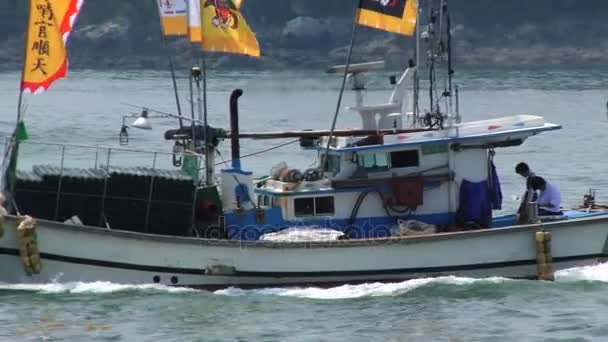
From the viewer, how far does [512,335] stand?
76.0ft

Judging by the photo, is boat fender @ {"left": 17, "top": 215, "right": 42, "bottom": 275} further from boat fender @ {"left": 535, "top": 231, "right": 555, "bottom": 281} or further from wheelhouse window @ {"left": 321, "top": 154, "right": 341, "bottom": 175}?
boat fender @ {"left": 535, "top": 231, "right": 555, "bottom": 281}

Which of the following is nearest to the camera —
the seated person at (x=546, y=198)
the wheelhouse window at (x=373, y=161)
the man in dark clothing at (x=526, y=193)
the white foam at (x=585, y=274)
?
the wheelhouse window at (x=373, y=161)

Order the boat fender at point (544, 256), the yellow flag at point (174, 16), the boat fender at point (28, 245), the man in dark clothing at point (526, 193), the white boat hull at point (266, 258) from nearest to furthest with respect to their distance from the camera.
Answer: the boat fender at point (28, 245) < the white boat hull at point (266, 258) < the boat fender at point (544, 256) < the yellow flag at point (174, 16) < the man in dark clothing at point (526, 193)

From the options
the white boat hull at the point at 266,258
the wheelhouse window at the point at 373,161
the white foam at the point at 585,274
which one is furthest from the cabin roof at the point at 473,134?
the white foam at the point at 585,274

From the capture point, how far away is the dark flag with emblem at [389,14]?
25.4 metres

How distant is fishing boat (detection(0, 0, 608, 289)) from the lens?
24.7 m

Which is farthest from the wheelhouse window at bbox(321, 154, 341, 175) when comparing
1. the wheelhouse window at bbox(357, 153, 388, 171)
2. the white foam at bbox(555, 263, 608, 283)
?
the white foam at bbox(555, 263, 608, 283)

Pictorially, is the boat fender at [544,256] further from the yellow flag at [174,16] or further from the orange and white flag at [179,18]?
the yellow flag at [174,16]

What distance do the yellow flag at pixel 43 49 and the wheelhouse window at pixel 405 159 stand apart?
6.26 metres

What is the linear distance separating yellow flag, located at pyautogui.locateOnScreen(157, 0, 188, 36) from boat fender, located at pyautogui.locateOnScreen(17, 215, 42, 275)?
437cm

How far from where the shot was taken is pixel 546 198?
26953 mm

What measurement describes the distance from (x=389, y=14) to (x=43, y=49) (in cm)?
609

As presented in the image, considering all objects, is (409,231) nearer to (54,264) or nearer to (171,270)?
(171,270)

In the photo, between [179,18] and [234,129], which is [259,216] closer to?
[234,129]
